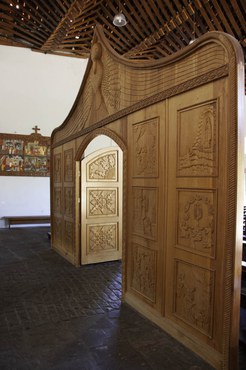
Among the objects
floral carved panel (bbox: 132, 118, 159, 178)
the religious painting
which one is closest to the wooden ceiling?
the religious painting

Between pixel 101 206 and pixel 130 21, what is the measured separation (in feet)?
13.6

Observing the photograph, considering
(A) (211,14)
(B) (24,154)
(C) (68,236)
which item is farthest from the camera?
(B) (24,154)

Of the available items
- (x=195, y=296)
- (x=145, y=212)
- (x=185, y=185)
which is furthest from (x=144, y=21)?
(x=195, y=296)

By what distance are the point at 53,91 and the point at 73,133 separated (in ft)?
16.7

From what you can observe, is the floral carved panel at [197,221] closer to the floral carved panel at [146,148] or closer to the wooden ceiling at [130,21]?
the floral carved panel at [146,148]

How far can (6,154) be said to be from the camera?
9359mm

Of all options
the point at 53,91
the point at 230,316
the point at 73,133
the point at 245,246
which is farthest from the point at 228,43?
the point at 53,91

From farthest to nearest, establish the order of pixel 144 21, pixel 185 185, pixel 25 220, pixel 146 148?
pixel 25 220 → pixel 144 21 → pixel 146 148 → pixel 185 185

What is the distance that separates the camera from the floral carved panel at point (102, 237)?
205 inches

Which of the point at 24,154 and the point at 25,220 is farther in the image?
the point at 24,154

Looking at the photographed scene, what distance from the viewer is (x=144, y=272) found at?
10.6 ft

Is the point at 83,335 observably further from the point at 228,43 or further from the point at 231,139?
the point at 228,43

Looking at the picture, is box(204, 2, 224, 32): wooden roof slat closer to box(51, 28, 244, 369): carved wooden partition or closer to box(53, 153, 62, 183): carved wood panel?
box(51, 28, 244, 369): carved wooden partition

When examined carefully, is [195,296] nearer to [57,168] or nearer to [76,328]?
[76,328]
